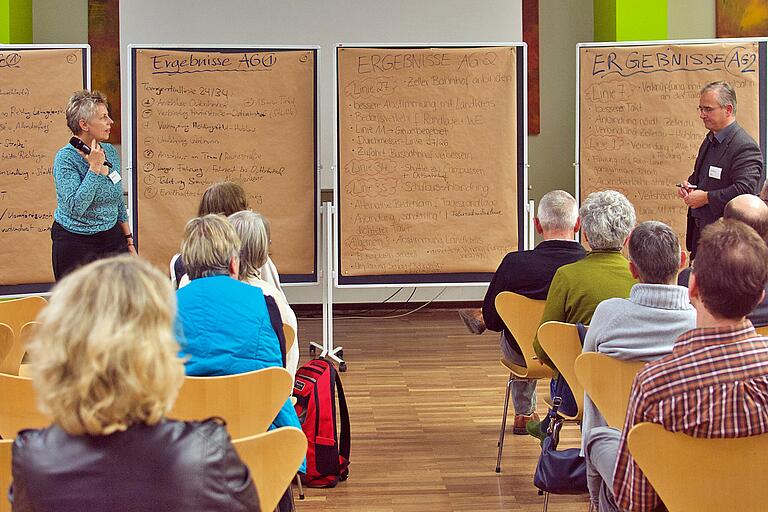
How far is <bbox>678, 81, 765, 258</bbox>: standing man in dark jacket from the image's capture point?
506 centimetres

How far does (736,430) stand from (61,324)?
4.34ft

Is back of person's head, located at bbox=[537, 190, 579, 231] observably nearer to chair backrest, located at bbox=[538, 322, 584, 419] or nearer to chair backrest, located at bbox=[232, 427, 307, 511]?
chair backrest, located at bbox=[538, 322, 584, 419]

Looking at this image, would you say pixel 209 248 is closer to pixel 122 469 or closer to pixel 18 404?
pixel 18 404

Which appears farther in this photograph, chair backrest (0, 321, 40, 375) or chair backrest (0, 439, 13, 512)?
chair backrest (0, 321, 40, 375)

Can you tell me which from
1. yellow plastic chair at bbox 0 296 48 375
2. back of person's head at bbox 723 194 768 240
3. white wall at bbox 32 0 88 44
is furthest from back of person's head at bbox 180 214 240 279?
white wall at bbox 32 0 88 44

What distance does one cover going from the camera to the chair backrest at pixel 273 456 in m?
1.89

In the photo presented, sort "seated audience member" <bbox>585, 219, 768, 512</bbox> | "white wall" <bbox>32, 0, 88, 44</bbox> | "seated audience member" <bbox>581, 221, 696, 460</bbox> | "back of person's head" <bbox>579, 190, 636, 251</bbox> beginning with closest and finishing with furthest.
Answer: "seated audience member" <bbox>585, 219, 768, 512</bbox> → "seated audience member" <bbox>581, 221, 696, 460</bbox> → "back of person's head" <bbox>579, 190, 636, 251</bbox> → "white wall" <bbox>32, 0, 88, 44</bbox>

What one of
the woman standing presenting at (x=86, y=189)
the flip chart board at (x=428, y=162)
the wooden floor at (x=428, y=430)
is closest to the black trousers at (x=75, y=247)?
the woman standing presenting at (x=86, y=189)

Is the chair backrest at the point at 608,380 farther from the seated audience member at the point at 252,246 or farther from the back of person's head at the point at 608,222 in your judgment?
the seated audience member at the point at 252,246

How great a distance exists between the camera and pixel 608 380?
2.63 meters

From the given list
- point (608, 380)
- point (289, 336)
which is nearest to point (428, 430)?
point (289, 336)

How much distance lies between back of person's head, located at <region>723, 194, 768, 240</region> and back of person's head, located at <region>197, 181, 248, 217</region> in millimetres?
2068

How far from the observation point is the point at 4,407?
2389 millimetres

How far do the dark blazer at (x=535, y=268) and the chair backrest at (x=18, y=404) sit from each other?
2013 millimetres
